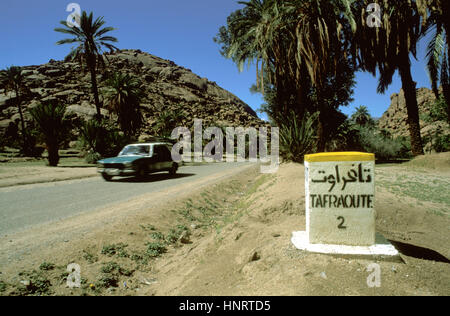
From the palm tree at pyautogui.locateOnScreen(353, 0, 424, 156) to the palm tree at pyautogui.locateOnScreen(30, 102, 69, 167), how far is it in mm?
19841

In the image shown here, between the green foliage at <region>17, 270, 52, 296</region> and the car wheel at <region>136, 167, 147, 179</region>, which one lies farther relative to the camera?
the car wheel at <region>136, 167, 147, 179</region>

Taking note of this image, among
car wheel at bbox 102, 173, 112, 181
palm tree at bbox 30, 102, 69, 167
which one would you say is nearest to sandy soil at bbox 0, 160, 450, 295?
car wheel at bbox 102, 173, 112, 181

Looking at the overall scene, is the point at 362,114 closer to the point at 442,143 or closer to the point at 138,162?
the point at 442,143

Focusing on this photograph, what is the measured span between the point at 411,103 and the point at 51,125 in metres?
22.4

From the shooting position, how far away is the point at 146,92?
240 ft

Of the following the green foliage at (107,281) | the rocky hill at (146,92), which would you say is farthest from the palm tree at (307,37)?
the rocky hill at (146,92)

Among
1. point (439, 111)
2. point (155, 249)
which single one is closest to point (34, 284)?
point (155, 249)

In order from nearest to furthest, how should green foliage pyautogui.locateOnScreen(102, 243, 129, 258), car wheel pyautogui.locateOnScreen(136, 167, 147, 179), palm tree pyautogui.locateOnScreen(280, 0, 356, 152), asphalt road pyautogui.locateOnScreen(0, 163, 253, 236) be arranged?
green foliage pyautogui.locateOnScreen(102, 243, 129, 258) → asphalt road pyautogui.locateOnScreen(0, 163, 253, 236) → palm tree pyautogui.locateOnScreen(280, 0, 356, 152) → car wheel pyautogui.locateOnScreen(136, 167, 147, 179)

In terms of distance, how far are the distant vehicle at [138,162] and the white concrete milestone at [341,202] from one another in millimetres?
9163

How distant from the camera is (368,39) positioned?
46.6ft

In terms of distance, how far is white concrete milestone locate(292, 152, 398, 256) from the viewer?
315cm

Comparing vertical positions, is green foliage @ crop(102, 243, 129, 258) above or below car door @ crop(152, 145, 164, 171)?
below

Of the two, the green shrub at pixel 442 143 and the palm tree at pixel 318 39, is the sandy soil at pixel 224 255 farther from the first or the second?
the green shrub at pixel 442 143

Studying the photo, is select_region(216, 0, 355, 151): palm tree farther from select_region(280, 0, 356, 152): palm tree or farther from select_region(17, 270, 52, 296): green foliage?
select_region(17, 270, 52, 296): green foliage
